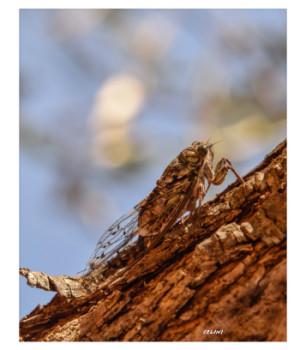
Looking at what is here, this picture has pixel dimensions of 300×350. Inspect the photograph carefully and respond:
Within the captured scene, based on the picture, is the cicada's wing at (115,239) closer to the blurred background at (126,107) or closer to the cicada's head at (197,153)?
the blurred background at (126,107)

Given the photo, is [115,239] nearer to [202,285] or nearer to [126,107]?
[202,285]

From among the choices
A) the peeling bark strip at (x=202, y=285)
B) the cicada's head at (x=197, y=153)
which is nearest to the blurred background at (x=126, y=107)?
the cicada's head at (x=197, y=153)

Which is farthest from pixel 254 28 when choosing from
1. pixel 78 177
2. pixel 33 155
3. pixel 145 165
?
pixel 33 155

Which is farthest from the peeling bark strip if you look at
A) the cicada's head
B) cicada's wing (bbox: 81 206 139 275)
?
the cicada's head

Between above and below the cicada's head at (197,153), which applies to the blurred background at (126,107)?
above

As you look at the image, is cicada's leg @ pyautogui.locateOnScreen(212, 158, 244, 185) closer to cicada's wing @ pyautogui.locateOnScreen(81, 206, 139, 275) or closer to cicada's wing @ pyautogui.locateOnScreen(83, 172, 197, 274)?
cicada's wing @ pyautogui.locateOnScreen(83, 172, 197, 274)

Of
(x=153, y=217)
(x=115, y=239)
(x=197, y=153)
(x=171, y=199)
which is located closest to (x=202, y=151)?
(x=197, y=153)

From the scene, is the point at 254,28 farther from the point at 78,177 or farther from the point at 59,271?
the point at 59,271
